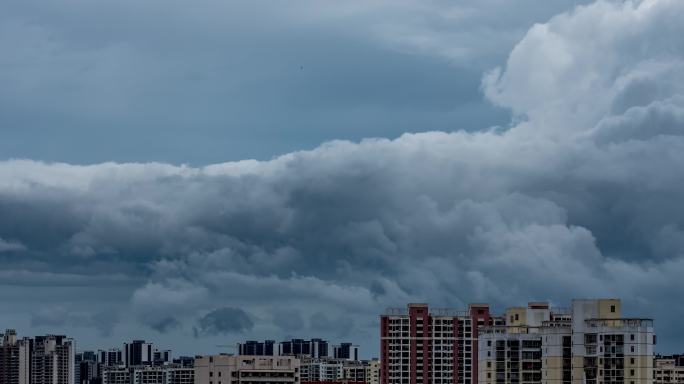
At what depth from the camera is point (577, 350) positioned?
322 feet

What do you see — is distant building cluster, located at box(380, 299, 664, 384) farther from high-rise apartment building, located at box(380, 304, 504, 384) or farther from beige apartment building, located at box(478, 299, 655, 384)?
high-rise apartment building, located at box(380, 304, 504, 384)

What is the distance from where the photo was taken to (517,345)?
105375mm

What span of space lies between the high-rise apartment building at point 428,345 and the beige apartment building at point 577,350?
5905 cm

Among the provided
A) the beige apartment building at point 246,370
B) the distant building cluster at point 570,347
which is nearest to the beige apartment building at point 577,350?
the distant building cluster at point 570,347

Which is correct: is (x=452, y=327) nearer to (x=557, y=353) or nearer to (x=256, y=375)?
(x=256, y=375)

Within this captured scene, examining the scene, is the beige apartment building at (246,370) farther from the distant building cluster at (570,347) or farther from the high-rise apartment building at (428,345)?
the distant building cluster at (570,347)

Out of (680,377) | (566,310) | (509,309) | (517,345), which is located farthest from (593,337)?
(680,377)

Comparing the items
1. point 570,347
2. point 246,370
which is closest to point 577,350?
point 570,347

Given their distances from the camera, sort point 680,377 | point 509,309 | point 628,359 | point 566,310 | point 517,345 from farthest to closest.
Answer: point 680,377 → point 566,310 → point 509,309 → point 517,345 → point 628,359

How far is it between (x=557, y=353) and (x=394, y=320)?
223 feet

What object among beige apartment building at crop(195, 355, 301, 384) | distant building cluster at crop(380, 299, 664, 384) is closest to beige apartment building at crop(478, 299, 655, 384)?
distant building cluster at crop(380, 299, 664, 384)

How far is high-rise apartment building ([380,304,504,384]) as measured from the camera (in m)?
167

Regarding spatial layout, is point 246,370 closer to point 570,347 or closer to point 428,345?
point 428,345

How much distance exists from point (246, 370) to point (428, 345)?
19.4 metres
